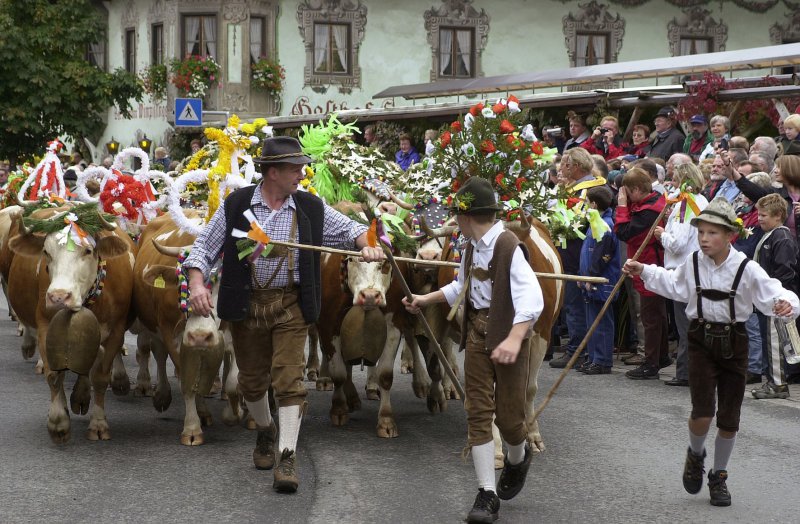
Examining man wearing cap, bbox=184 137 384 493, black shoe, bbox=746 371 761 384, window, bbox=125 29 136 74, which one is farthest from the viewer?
window, bbox=125 29 136 74

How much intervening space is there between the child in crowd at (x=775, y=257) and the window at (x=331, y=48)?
2509 cm

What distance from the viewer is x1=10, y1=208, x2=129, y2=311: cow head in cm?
842

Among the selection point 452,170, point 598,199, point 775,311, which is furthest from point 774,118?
point 775,311

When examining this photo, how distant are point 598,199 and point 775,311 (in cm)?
570

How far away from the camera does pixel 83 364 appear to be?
8633mm

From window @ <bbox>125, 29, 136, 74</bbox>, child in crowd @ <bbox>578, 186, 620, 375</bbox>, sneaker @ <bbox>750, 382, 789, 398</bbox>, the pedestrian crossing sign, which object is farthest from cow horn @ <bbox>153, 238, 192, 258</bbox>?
window @ <bbox>125, 29, 136, 74</bbox>

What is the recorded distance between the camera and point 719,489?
23.5ft

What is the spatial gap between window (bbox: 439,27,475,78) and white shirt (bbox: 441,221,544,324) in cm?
2885

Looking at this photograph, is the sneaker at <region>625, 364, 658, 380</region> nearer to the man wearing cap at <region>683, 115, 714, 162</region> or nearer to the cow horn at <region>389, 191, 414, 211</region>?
the cow horn at <region>389, 191, 414, 211</region>

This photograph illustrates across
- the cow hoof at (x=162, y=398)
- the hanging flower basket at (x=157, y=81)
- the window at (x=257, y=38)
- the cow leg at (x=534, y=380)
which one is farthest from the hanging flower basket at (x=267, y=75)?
the cow leg at (x=534, y=380)

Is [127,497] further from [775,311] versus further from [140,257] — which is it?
[775,311]

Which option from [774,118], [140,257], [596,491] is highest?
[774,118]

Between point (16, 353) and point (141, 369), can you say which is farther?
point (16, 353)

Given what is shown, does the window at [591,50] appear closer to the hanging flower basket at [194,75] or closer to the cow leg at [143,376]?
the hanging flower basket at [194,75]
